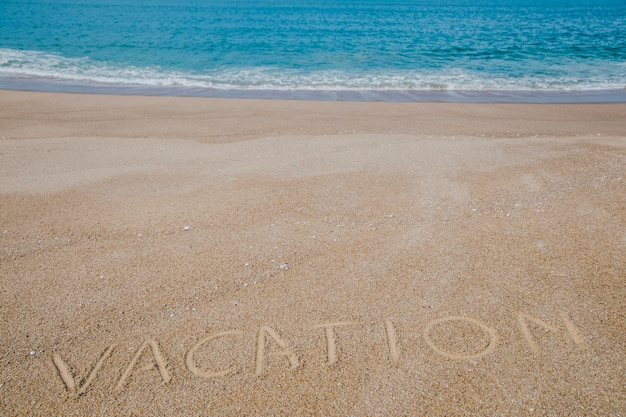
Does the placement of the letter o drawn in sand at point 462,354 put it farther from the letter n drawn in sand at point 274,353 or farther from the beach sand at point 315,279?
the letter n drawn in sand at point 274,353

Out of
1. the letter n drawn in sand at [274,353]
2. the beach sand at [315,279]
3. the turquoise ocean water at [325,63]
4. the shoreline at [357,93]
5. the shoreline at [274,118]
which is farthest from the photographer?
the turquoise ocean water at [325,63]

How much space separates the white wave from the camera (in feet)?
42.2

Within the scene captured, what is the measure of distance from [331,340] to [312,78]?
1222cm

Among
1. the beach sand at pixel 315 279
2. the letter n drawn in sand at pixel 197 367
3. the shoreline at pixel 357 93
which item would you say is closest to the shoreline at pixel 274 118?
the shoreline at pixel 357 93

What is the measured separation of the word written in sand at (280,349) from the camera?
2.56 m

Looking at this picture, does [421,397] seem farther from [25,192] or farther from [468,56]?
[468,56]

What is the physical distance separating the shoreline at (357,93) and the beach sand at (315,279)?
16.5ft

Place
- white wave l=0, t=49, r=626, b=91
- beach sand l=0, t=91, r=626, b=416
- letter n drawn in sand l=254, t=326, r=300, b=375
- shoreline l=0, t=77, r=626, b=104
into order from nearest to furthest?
beach sand l=0, t=91, r=626, b=416, letter n drawn in sand l=254, t=326, r=300, b=375, shoreline l=0, t=77, r=626, b=104, white wave l=0, t=49, r=626, b=91

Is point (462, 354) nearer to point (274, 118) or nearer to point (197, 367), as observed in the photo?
point (197, 367)

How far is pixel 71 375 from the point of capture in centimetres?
256

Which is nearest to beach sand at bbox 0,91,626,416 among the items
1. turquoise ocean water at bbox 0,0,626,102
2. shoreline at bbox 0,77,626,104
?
shoreline at bbox 0,77,626,104

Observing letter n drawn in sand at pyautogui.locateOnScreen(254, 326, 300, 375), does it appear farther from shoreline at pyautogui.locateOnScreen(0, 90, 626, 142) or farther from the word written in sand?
shoreline at pyautogui.locateOnScreen(0, 90, 626, 142)

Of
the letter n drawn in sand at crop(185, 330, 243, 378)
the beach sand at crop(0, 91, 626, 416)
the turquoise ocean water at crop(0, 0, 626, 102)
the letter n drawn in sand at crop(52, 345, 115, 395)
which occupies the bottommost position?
the turquoise ocean water at crop(0, 0, 626, 102)

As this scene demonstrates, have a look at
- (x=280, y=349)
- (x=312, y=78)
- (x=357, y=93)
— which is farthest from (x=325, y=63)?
(x=280, y=349)
